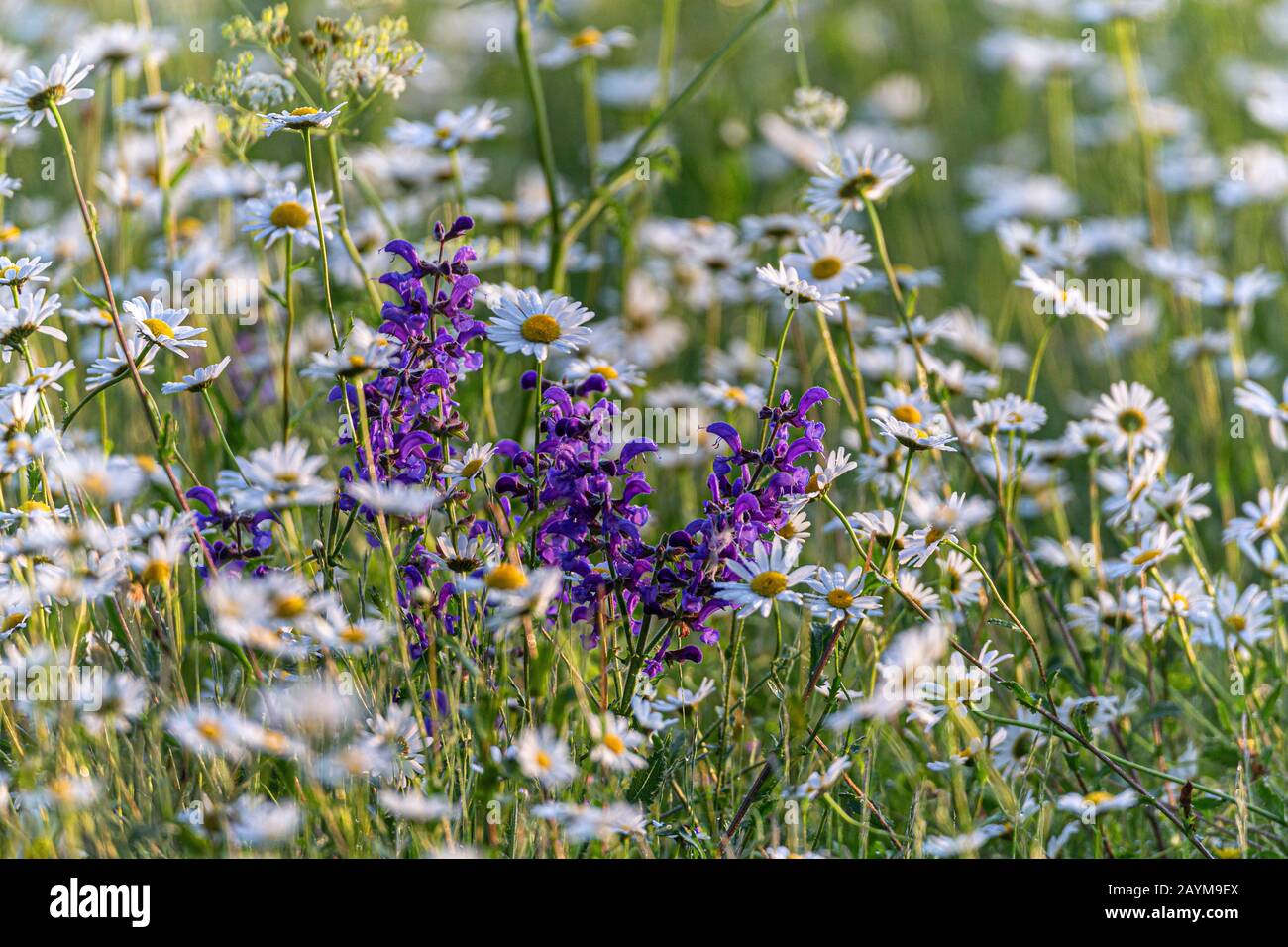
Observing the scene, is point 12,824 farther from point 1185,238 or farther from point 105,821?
point 1185,238

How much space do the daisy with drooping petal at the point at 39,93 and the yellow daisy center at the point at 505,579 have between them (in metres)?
0.94

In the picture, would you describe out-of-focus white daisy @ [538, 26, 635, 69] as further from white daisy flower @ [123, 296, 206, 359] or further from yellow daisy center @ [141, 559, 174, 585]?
yellow daisy center @ [141, 559, 174, 585]

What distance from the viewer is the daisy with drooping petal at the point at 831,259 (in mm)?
2232

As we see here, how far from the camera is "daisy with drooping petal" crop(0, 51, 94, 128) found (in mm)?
1890

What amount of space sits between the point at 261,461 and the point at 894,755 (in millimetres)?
1180

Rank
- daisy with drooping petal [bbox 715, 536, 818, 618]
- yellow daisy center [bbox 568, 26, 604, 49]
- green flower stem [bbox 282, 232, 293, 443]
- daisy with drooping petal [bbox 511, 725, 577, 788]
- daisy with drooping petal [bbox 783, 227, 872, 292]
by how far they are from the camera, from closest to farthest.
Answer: daisy with drooping petal [bbox 511, 725, 577, 788] → daisy with drooping petal [bbox 715, 536, 818, 618] → green flower stem [bbox 282, 232, 293, 443] → daisy with drooping petal [bbox 783, 227, 872, 292] → yellow daisy center [bbox 568, 26, 604, 49]

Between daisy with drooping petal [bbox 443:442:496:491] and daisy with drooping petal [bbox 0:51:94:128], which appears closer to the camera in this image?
daisy with drooping petal [bbox 443:442:496:491]

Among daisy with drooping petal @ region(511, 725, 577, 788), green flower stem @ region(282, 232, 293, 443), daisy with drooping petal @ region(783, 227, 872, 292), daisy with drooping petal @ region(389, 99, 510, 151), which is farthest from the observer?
daisy with drooping petal @ region(389, 99, 510, 151)

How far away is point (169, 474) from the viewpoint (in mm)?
1801

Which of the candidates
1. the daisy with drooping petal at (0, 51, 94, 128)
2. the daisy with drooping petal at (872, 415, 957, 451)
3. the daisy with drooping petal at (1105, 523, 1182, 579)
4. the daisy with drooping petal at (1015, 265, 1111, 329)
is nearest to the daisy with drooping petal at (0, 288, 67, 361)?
the daisy with drooping petal at (0, 51, 94, 128)

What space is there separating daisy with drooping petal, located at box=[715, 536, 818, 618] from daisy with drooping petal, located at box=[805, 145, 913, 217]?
0.75 metres

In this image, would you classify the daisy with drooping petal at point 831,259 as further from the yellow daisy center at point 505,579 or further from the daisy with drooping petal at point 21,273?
the daisy with drooping petal at point 21,273

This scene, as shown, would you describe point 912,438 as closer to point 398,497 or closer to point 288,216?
point 398,497

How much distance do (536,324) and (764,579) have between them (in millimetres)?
461
